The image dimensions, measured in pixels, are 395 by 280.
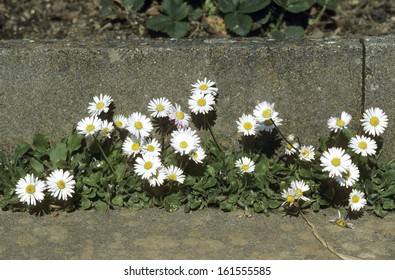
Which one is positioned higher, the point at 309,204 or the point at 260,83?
the point at 260,83

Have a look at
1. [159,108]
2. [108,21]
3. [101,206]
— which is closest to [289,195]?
[159,108]

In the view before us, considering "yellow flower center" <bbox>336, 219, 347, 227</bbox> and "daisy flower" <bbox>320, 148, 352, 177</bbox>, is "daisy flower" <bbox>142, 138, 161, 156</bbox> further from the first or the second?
"yellow flower center" <bbox>336, 219, 347, 227</bbox>

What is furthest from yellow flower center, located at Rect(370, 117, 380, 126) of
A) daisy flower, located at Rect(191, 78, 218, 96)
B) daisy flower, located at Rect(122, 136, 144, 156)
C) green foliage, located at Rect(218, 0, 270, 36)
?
daisy flower, located at Rect(122, 136, 144, 156)
